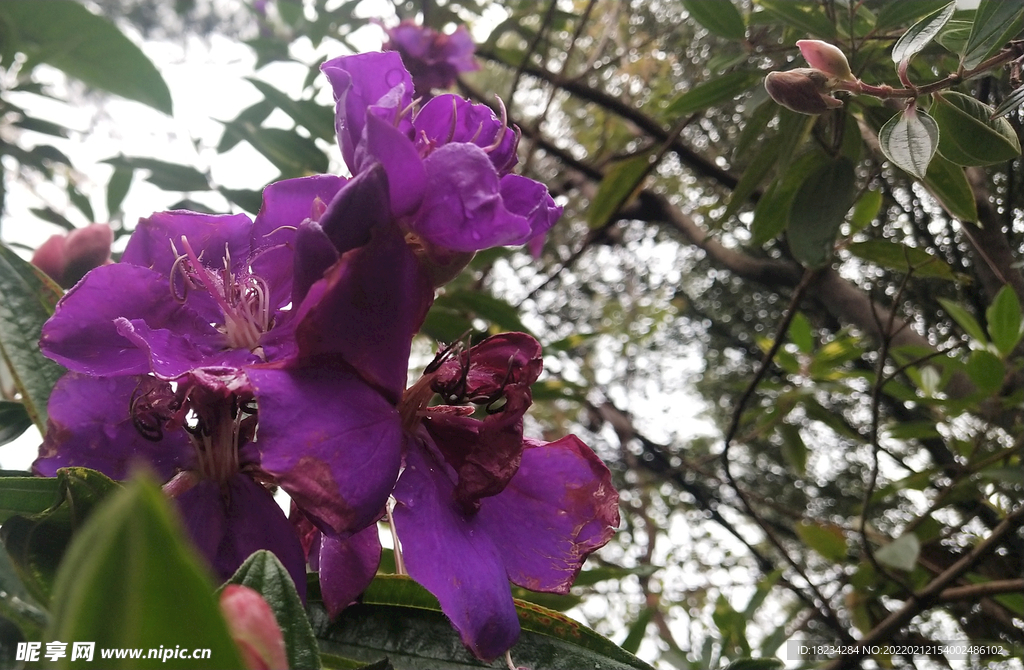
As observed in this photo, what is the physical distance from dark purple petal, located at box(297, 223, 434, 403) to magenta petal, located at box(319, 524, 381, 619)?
69 mm

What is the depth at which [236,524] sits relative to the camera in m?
0.27

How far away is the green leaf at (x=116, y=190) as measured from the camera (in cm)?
105

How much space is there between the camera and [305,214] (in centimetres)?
31

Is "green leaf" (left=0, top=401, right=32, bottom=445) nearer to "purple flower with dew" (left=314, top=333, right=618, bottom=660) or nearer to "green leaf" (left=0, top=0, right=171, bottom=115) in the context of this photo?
"purple flower with dew" (left=314, top=333, right=618, bottom=660)

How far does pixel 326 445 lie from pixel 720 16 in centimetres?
61

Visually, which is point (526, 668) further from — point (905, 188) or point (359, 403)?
point (905, 188)

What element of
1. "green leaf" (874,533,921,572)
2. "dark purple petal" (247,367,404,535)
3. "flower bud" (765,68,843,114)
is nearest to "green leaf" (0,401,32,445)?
"dark purple petal" (247,367,404,535)

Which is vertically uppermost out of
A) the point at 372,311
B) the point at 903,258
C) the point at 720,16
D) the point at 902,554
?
the point at 720,16

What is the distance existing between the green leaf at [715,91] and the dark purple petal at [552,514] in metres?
0.49

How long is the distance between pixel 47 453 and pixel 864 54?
1.98 feet

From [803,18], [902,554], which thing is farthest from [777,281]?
[803,18]

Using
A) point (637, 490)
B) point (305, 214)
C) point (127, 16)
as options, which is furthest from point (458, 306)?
point (127, 16)

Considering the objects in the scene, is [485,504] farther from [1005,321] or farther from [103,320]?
[1005,321]

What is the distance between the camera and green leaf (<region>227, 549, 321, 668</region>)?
0.21 metres
